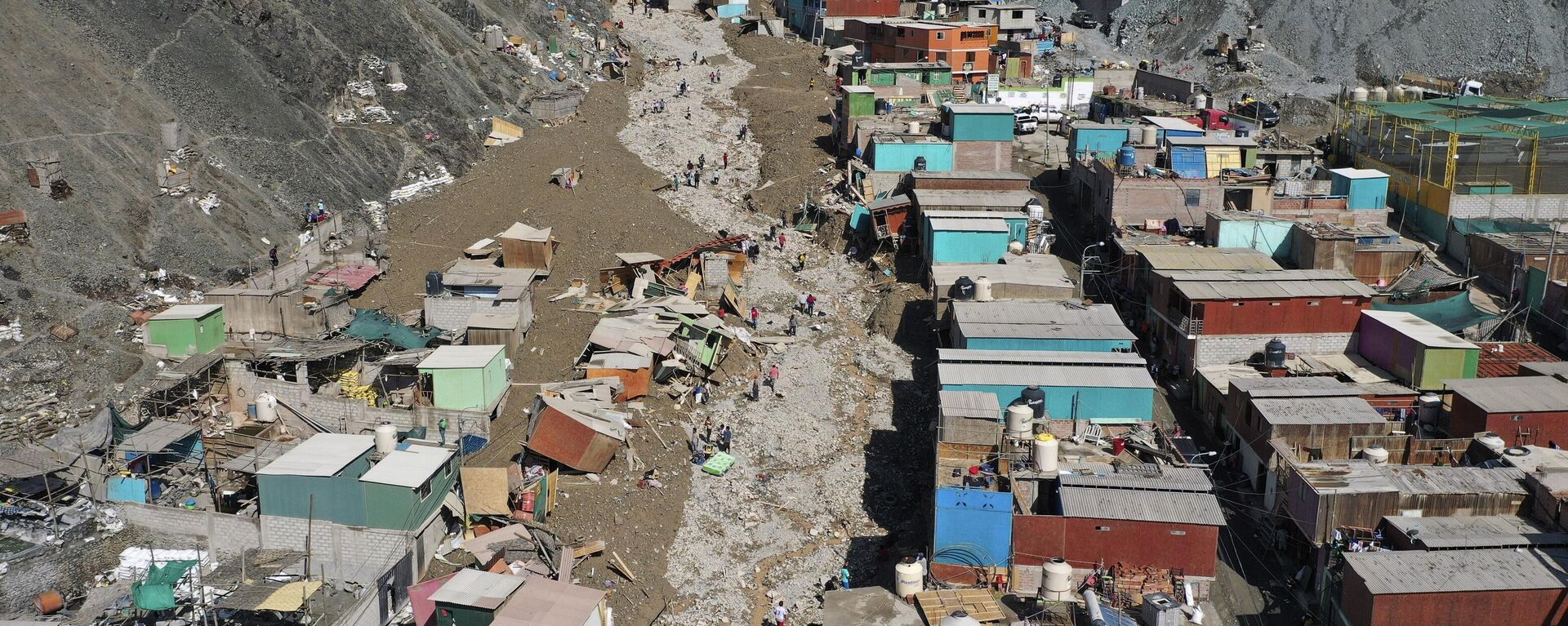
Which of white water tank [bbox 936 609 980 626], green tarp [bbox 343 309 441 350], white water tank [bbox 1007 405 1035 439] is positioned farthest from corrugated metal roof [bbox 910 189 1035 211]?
white water tank [bbox 936 609 980 626]

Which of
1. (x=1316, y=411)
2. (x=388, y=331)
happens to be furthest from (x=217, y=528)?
(x=1316, y=411)

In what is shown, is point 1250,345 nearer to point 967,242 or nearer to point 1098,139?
point 967,242

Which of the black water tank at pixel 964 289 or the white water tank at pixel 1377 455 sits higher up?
the black water tank at pixel 964 289

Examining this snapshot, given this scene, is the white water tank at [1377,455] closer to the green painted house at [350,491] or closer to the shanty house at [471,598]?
the shanty house at [471,598]

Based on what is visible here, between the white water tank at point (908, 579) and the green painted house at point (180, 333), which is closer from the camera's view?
the white water tank at point (908, 579)

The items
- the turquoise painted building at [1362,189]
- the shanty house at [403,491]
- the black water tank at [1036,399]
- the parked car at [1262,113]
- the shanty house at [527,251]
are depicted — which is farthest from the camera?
the parked car at [1262,113]

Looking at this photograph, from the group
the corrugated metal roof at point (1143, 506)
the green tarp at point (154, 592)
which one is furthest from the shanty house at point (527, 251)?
the corrugated metal roof at point (1143, 506)
